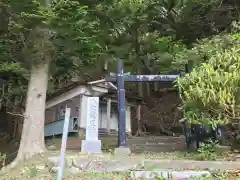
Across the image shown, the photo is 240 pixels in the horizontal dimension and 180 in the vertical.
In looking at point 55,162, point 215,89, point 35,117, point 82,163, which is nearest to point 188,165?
point 215,89

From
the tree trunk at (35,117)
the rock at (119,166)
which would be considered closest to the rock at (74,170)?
the rock at (119,166)

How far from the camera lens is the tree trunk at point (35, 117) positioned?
8898 mm

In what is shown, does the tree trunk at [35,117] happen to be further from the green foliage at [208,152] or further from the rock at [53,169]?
the green foliage at [208,152]

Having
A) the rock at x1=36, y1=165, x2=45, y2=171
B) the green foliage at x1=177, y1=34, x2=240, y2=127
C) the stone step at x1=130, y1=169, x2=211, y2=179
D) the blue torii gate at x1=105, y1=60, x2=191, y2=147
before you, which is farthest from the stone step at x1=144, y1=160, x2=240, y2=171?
the rock at x1=36, y1=165, x2=45, y2=171

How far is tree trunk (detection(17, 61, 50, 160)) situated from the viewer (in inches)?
350

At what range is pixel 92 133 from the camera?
8.91 meters

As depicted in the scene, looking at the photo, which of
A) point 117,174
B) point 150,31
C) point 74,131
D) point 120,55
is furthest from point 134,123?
point 117,174

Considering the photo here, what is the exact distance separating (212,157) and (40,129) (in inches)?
172

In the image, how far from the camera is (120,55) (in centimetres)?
1099

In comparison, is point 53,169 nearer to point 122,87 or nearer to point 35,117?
point 35,117

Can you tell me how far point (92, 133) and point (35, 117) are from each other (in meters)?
1.55

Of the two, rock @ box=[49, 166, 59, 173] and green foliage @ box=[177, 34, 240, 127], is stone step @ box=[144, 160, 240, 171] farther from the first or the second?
rock @ box=[49, 166, 59, 173]

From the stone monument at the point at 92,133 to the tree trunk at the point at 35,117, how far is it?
1.21m

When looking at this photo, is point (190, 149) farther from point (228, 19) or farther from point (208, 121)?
point (228, 19)
